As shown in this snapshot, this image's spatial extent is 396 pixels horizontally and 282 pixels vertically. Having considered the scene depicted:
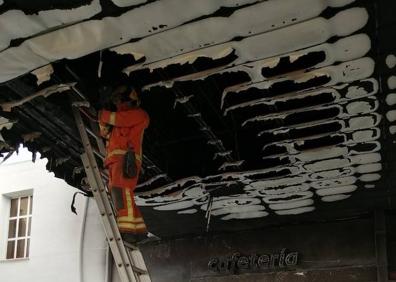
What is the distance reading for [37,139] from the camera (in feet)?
20.0

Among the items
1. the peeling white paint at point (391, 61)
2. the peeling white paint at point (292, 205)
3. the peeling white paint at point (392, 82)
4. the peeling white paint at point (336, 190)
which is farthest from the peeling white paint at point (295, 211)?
the peeling white paint at point (391, 61)

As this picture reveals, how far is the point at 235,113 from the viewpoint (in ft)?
19.7

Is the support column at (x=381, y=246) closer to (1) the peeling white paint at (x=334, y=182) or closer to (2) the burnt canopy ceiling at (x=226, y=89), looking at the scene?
(2) the burnt canopy ceiling at (x=226, y=89)

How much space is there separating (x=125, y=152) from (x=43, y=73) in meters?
1.02

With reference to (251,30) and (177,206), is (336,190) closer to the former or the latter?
(177,206)

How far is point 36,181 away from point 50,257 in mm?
1470

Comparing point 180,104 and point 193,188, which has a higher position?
point 180,104

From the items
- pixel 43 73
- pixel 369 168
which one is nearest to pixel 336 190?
pixel 369 168

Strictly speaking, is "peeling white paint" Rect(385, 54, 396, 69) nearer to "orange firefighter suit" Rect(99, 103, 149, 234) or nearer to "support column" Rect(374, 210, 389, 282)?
"orange firefighter suit" Rect(99, 103, 149, 234)

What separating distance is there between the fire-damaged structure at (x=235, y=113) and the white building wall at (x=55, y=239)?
113cm

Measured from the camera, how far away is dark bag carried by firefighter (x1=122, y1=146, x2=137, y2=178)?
4914 millimetres

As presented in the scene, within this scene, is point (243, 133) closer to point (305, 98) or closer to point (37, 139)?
point (305, 98)

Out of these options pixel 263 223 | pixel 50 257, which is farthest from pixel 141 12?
pixel 50 257

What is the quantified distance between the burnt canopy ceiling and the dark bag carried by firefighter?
0.69 meters
